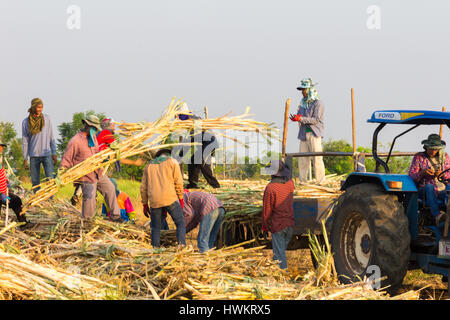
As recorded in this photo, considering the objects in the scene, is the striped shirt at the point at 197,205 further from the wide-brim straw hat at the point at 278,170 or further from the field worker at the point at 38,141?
the field worker at the point at 38,141

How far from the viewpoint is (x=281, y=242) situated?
8625 millimetres

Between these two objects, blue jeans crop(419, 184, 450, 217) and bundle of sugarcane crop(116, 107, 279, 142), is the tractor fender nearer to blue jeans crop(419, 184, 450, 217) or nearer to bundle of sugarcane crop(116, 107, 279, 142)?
blue jeans crop(419, 184, 450, 217)

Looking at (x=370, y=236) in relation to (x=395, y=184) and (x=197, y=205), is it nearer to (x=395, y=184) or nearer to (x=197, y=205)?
(x=395, y=184)

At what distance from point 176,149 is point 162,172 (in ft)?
5.99

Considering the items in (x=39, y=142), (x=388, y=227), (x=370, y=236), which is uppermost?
(x=39, y=142)

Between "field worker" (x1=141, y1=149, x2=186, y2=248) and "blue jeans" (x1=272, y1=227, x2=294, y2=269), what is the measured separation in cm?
117

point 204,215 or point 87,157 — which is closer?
point 204,215

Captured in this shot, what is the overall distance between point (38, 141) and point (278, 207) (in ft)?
17.1

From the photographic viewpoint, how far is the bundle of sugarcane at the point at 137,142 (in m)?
8.95

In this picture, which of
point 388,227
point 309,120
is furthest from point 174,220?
point 309,120

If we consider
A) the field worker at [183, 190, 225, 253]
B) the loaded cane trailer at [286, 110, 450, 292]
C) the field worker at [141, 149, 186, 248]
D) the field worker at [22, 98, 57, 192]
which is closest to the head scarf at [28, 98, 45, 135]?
the field worker at [22, 98, 57, 192]

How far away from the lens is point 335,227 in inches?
288

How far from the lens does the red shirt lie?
8484 millimetres

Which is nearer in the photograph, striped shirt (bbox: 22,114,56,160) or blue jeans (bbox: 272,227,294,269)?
blue jeans (bbox: 272,227,294,269)
